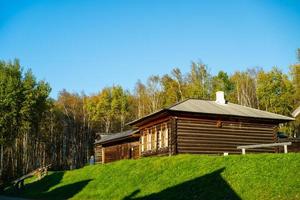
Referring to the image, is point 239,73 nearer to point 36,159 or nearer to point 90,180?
point 36,159

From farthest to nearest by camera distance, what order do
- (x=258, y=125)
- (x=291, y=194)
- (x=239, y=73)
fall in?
(x=239, y=73) → (x=258, y=125) → (x=291, y=194)

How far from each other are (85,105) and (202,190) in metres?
54.8

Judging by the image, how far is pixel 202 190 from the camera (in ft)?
62.7

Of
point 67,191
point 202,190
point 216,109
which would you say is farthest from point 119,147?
point 202,190

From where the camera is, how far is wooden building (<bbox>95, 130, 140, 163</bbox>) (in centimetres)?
4284

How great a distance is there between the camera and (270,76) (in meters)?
60.0

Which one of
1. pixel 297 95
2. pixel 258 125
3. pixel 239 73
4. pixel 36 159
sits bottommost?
pixel 36 159

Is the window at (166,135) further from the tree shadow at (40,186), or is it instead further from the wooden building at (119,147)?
the tree shadow at (40,186)

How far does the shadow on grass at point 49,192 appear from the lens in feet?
90.1

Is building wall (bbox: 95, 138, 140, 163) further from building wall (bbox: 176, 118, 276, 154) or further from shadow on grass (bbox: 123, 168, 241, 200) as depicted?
shadow on grass (bbox: 123, 168, 241, 200)

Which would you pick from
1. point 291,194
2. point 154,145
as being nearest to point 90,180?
point 154,145

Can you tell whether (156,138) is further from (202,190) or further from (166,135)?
(202,190)

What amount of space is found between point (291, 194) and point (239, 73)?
56.0 m

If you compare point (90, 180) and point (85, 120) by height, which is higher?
point (85, 120)
